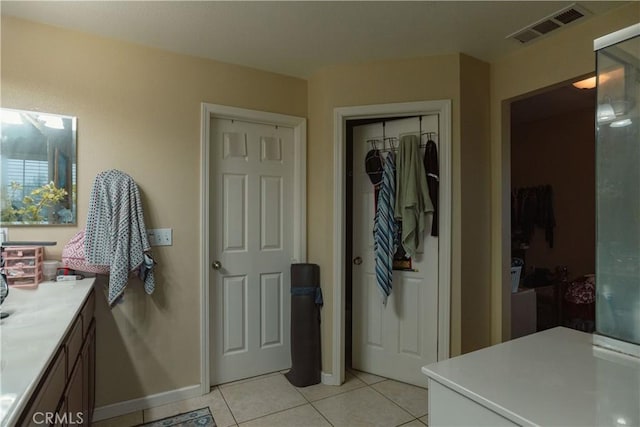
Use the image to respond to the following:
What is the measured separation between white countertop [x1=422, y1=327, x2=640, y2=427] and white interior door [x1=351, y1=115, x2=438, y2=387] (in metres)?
1.29

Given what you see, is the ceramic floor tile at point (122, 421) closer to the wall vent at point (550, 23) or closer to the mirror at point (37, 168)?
the mirror at point (37, 168)

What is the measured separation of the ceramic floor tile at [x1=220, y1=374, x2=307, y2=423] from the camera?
2193mm

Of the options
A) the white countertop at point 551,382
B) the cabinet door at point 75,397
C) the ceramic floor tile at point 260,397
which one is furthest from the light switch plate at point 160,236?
the white countertop at point 551,382

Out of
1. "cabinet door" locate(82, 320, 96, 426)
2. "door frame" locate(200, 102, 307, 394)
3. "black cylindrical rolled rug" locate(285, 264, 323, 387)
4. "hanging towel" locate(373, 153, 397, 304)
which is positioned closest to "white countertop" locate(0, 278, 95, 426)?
"cabinet door" locate(82, 320, 96, 426)

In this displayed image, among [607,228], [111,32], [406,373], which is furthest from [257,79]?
[406,373]

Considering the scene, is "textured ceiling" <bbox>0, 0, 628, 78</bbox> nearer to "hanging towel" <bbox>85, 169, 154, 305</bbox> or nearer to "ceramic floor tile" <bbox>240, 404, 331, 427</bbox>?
"hanging towel" <bbox>85, 169, 154, 305</bbox>

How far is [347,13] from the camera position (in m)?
1.87

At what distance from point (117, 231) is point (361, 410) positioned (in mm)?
1917

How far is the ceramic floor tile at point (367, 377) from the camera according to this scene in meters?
2.59

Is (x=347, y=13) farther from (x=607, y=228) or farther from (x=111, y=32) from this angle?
(x=607, y=228)

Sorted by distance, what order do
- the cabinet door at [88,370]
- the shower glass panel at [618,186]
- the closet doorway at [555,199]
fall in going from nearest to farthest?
the shower glass panel at [618,186]
the cabinet door at [88,370]
the closet doorway at [555,199]

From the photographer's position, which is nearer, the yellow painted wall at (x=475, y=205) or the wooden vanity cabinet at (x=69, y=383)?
the wooden vanity cabinet at (x=69, y=383)

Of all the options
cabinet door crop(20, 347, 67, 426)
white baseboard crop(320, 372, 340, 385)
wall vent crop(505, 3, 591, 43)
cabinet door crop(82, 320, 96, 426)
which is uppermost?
wall vent crop(505, 3, 591, 43)

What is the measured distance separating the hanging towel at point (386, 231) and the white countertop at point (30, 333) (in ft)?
5.99
